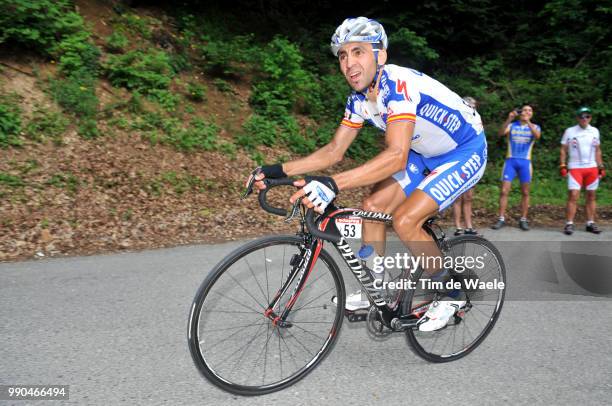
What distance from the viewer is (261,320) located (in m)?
3.28

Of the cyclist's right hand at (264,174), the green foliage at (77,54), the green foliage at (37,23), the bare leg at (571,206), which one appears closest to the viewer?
the cyclist's right hand at (264,174)

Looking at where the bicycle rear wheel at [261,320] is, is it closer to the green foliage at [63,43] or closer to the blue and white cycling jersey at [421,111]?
the blue and white cycling jersey at [421,111]

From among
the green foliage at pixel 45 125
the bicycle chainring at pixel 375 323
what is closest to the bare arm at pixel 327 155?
the bicycle chainring at pixel 375 323

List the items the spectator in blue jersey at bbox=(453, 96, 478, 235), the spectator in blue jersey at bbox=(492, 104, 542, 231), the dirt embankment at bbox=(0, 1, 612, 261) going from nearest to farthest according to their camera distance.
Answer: the dirt embankment at bbox=(0, 1, 612, 261)
the spectator in blue jersey at bbox=(453, 96, 478, 235)
the spectator in blue jersey at bbox=(492, 104, 542, 231)

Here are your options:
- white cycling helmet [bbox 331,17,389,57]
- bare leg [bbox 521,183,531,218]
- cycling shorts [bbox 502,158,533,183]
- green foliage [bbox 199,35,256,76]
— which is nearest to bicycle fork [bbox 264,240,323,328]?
white cycling helmet [bbox 331,17,389,57]

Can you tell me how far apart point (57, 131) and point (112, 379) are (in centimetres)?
615

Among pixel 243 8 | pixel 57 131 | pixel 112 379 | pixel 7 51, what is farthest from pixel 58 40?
pixel 112 379

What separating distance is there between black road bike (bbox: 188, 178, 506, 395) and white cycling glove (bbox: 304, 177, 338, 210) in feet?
0.55

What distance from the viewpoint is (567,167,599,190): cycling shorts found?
816cm

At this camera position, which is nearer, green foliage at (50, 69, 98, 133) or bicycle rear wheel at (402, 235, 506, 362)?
bicycle rear wheel at (402, 235, 506, 362)

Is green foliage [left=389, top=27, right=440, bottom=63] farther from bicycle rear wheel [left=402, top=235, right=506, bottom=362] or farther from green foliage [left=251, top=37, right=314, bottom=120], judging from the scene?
bicycle rear wheel [left=402, top=235, right=506, bottom=362]

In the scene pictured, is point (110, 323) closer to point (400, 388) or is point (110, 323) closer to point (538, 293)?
point (400, 388)

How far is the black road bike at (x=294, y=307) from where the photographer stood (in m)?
2.85

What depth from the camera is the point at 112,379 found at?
10.1 ft
